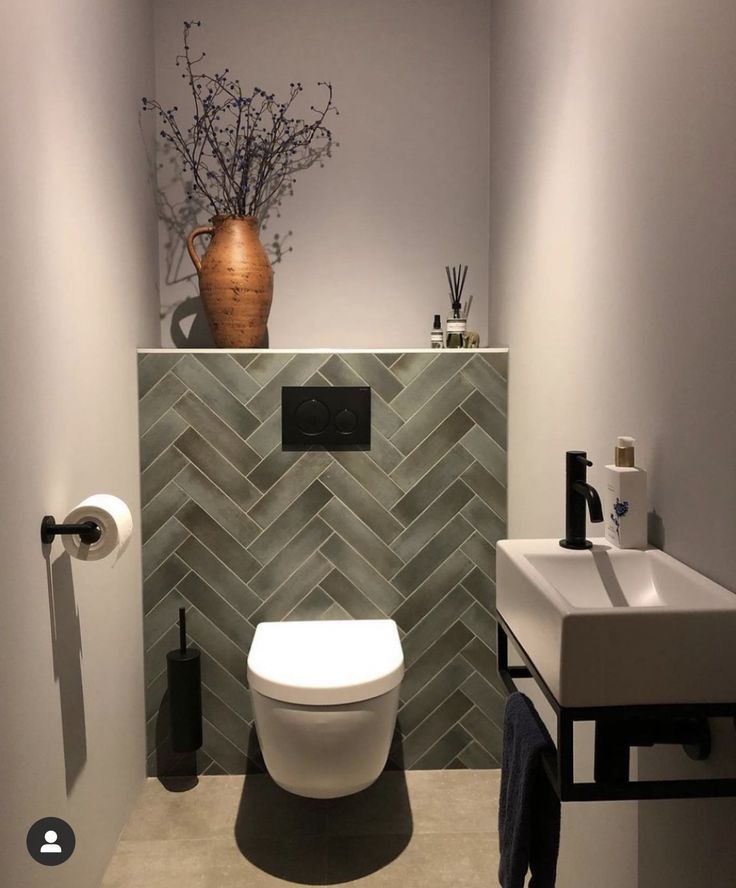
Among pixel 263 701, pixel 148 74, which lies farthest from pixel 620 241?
pixel 148 74

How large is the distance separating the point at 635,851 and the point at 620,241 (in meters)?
1.07

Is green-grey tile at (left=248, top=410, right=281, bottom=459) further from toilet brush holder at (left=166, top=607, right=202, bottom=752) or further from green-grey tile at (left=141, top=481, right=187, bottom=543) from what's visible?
toilet brush holder at (left=166, top=607, right=202, bottom=752)

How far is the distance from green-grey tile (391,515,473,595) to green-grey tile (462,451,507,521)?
3.7 inches

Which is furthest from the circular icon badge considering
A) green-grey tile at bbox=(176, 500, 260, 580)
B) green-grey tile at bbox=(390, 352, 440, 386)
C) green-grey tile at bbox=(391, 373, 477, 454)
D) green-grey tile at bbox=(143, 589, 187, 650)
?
green-grey tile at bbox=(390, 352, 440, 386)

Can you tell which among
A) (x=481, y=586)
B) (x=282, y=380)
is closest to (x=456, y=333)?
(x=282, y=380)

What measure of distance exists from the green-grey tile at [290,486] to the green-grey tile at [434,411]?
0.76ft

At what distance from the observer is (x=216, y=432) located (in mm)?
2523

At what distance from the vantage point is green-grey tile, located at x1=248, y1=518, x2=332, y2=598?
2.57 meters

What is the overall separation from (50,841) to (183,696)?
0.85 m

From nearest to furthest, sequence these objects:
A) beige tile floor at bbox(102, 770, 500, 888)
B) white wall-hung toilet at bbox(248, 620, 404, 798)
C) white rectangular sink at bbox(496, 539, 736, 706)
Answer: white rectangular sink at bbox(496, 539, 736, 706), white wall-hung toilet at bbox(248, 620, 404, 798), beige tile floor at bbox(102, 770, 500, 888)

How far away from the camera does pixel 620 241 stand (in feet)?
5.16

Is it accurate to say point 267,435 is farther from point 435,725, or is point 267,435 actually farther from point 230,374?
point 435,725

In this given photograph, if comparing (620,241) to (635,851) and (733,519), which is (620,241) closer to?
(733,519)

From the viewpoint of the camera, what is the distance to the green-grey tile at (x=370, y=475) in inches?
101
